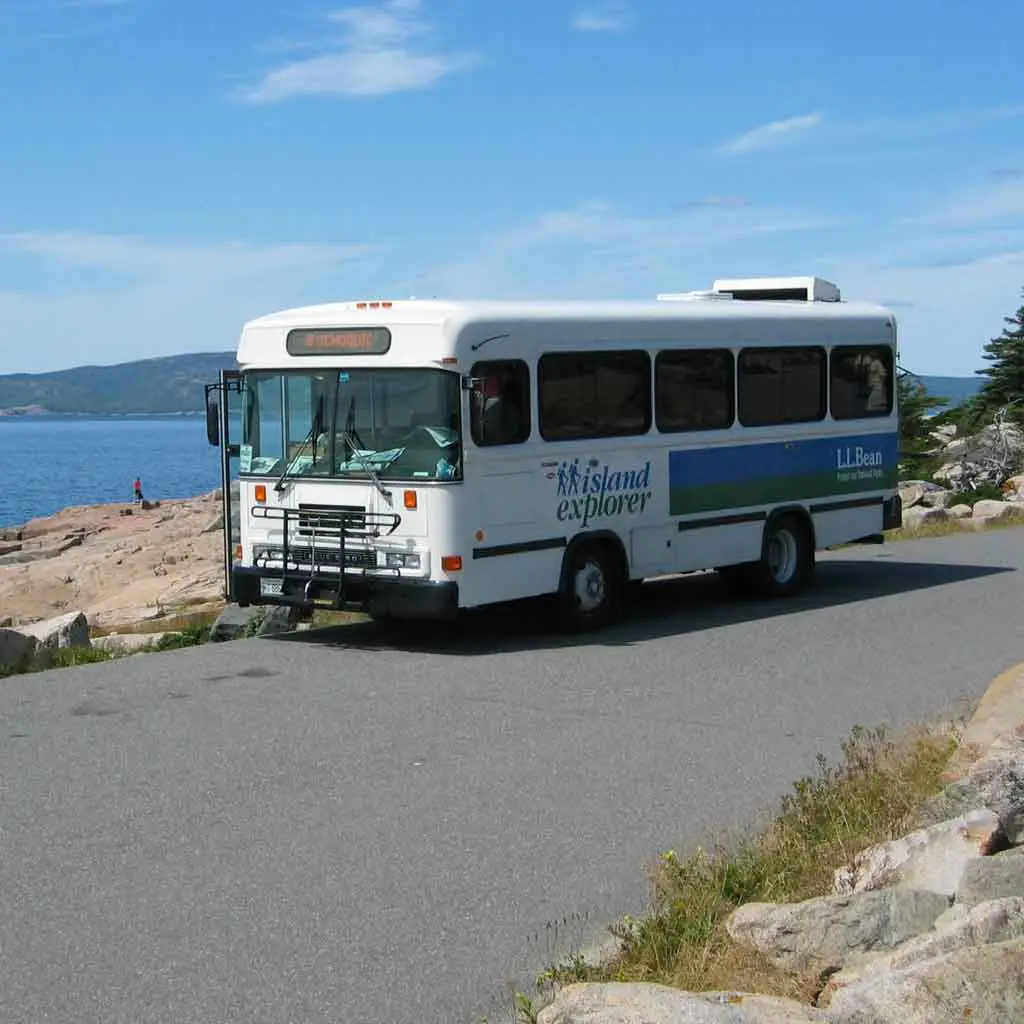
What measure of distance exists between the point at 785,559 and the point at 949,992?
13.7 m

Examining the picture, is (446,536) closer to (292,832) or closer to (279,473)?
(279,473)

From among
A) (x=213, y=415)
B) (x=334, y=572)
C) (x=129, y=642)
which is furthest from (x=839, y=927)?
(x=129, y=642)

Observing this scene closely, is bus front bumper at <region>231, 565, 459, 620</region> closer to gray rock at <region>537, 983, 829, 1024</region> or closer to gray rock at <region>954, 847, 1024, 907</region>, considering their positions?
gray rock at <region>954, 847, 1024, 907</region>

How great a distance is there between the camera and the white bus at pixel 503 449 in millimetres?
14266

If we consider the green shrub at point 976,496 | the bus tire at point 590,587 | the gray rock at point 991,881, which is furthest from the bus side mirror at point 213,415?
the green shrub at point 976,496

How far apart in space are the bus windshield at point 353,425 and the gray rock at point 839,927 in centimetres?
851

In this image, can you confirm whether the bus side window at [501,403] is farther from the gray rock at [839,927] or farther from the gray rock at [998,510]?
the gray rock at [998,510]

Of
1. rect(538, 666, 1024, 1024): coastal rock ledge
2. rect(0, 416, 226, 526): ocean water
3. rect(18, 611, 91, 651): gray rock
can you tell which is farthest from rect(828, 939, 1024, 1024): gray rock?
rect(0, 416, 226, 526): ocean water

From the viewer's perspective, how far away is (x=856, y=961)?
18.5 ft

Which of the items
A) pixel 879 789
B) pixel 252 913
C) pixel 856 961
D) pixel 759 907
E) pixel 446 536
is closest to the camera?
pixel 856 961

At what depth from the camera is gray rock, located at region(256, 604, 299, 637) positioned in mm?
Result: 15945

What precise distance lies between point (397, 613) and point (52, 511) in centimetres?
6955

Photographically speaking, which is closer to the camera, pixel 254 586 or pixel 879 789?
pixel 879 789

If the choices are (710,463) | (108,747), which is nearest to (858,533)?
(710,463)
